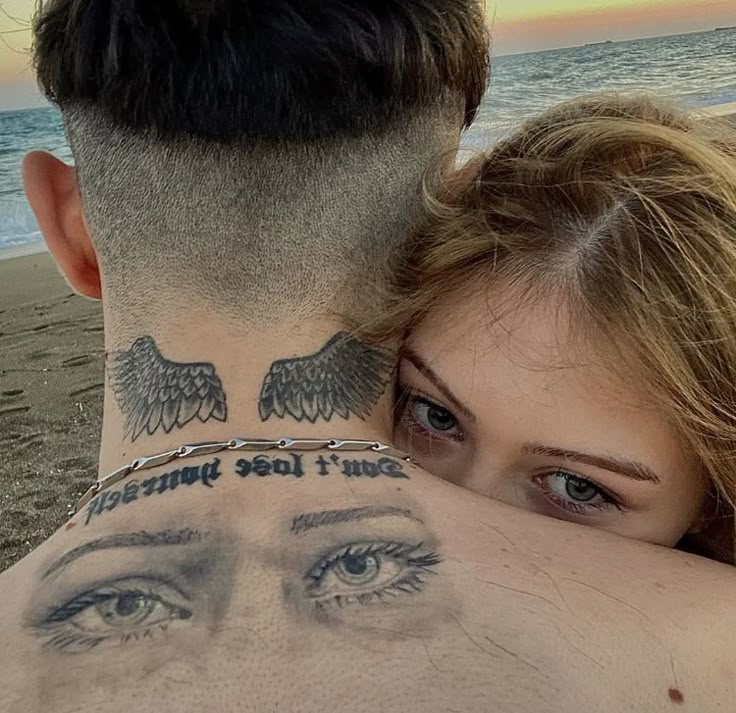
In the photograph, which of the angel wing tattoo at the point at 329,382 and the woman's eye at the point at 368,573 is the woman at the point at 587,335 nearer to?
the angel wing tattoo at the point at 329,382

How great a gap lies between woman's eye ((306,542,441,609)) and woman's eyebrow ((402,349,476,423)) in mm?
378

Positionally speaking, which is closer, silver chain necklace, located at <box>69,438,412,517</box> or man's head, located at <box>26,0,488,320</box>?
silver chain necklace, located at <box>69,438,412,517</box>

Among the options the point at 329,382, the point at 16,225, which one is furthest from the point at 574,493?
the point at 16,225

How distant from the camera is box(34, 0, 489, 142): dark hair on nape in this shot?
1.54 metres

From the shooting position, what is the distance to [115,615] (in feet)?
3.96

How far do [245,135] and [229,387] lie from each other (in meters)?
0.44

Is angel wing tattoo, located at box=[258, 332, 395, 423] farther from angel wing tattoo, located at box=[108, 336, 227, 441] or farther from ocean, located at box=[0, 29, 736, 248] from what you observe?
ocean, located at box=[0, 29, 736, 248]

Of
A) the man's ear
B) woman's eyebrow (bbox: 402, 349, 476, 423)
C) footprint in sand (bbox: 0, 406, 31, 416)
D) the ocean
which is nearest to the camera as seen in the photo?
woman's eyebrow (bbox: 402, 349, 476, 423)

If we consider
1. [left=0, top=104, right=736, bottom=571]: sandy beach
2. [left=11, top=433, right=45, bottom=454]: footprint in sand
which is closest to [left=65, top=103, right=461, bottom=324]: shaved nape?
[left=0, top=104, right=736, bottom=571]: sandy beach

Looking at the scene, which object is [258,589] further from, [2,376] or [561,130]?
[2,376]

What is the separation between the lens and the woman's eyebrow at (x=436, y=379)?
1646 millimetres

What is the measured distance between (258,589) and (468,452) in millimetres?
597

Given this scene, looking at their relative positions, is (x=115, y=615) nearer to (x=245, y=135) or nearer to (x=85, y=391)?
(x=245, y=135)

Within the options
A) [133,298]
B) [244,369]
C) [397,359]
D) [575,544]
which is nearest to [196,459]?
[244,369]
